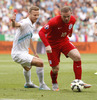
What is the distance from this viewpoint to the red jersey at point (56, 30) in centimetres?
816

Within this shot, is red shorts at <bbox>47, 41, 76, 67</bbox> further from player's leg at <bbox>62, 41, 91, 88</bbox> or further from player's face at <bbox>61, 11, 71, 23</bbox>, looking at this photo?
player's face at <bbox>61, 11, 71, 23</bbox>

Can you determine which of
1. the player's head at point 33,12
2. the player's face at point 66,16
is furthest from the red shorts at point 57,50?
the player's head at point 33,12

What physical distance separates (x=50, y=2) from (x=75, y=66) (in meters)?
22.1

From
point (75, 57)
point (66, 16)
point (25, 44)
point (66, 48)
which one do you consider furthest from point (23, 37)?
point (75, 57)

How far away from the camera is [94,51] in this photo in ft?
87.4

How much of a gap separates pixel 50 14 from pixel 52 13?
187mm

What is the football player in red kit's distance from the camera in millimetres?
8086

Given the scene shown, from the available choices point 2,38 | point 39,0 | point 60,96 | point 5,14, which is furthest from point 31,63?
point 39,0

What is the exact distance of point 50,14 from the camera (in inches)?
1141

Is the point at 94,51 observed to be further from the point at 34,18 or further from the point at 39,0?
the point at 34,18

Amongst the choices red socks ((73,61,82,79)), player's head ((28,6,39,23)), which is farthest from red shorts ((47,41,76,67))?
player's head ((28,6,39,23))

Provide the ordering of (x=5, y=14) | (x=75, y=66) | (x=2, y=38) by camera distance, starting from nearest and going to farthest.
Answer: (x=75, y=66) < (x=2, y=38) < (x=5, y=14)

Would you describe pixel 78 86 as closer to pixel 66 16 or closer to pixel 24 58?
pixel 24 58

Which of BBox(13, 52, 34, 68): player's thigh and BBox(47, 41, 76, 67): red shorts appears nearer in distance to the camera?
BBox(13, 52, 34, 68): player's thigh
